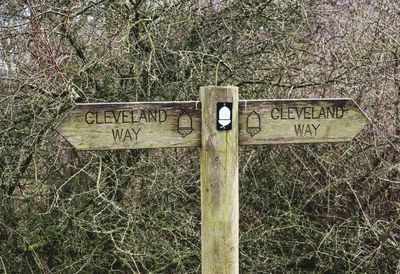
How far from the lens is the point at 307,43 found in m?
3.91

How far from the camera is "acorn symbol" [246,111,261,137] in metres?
2.17

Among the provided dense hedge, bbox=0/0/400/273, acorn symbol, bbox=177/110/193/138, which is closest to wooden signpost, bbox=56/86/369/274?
acorn symbol, bbox=177/110/193/138

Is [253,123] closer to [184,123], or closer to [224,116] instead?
[224,116]

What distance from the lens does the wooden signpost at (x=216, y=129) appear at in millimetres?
2062

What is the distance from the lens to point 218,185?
216 centimetres

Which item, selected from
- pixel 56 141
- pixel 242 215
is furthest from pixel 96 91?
pixel 242 215

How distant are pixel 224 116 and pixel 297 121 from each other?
29 cm

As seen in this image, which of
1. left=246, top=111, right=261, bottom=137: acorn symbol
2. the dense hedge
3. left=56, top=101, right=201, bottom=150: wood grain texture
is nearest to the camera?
left=56, top=101, right=201, bottom=150: wood grain texture

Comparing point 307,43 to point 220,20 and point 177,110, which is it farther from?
point 177,110

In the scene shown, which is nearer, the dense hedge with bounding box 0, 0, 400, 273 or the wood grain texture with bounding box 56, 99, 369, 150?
the wood grain texture with bounding box 56, 99, 369, 150

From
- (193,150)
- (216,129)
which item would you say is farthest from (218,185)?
(193,150)

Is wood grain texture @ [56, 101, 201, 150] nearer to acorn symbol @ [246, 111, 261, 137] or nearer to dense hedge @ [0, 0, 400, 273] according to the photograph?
acorn symbol @ [246, 111, 261, 137]

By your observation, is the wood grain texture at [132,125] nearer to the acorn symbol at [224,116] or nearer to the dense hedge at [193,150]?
the acorn symbol at [224,116]

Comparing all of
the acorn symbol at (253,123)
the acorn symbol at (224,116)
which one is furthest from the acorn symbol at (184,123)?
the acorn symbol at (253,123)
